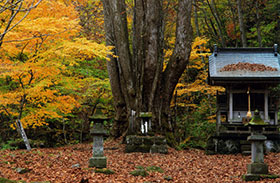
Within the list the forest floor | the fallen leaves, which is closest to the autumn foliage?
the forest floor

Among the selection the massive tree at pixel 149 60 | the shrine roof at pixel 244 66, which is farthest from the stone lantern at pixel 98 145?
the shrine roof at pixel 244 66

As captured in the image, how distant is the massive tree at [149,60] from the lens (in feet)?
43.8

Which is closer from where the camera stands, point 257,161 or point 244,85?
point 257,161

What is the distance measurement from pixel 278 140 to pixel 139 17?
7.83 metres

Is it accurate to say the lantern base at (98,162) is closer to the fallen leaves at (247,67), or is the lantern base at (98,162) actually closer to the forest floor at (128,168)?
the forest floor at (128,168)

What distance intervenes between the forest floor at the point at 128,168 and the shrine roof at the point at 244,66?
10.2 feet

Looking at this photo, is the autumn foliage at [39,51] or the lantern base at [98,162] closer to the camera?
the lantern base at [98,162]

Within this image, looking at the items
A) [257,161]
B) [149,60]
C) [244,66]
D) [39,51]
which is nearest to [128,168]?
[257,161]

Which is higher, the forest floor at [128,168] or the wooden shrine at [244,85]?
the wooden shrine at [244,85]

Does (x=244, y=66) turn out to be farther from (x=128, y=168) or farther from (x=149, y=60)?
(x=128, y=168)

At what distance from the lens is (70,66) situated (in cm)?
1486

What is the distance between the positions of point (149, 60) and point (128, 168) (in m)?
5.46

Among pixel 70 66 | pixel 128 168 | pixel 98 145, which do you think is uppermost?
pixel 70 66

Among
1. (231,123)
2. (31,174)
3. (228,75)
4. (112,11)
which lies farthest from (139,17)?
(31,174)
